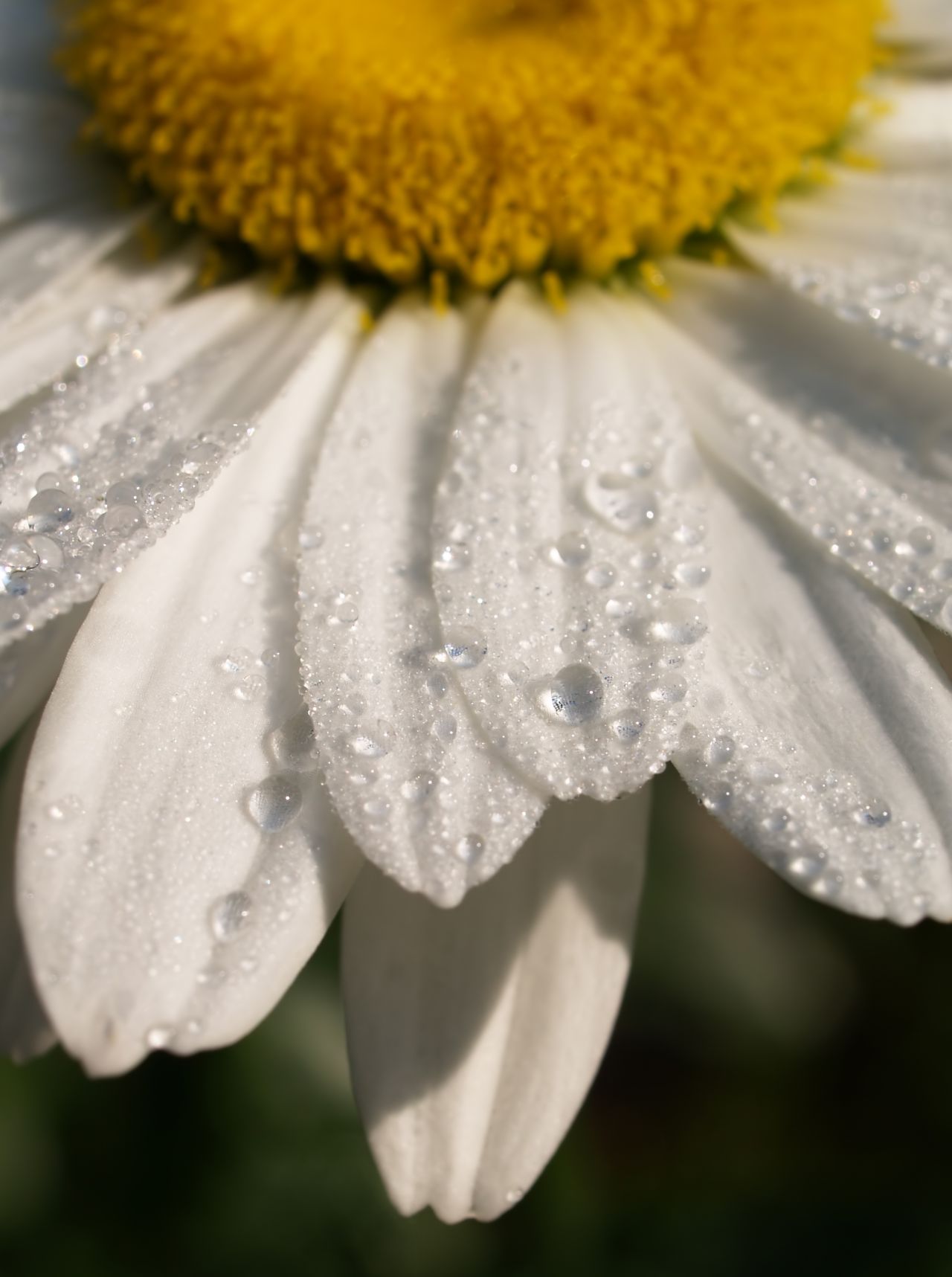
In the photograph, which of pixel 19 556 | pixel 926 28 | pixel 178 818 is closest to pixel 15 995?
pixel 178 818

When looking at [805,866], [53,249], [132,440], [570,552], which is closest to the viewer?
[805,866]

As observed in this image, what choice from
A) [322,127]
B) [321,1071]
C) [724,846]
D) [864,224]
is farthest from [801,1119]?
[322,127]

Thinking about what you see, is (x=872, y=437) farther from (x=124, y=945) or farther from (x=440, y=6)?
(x=440, y=6)

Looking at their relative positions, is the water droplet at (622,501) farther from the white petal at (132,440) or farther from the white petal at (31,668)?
the white petal at (31,668)

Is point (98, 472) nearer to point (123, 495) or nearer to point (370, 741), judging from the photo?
point (123, 495)

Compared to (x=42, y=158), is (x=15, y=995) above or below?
below

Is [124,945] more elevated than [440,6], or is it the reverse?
[440,6]
